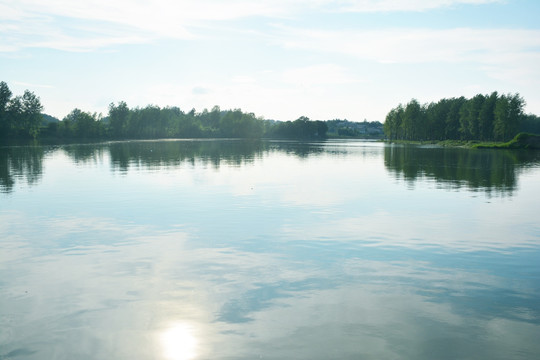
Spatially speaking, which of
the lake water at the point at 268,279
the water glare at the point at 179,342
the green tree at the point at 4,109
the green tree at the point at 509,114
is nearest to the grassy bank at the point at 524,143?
the green tree at the point at 509,114

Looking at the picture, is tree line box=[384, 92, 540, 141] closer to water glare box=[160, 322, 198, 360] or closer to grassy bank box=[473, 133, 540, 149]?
grassy bank box=[473, 133, 540, 149]

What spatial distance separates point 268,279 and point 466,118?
150841 millimetres

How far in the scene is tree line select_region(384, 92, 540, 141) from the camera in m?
126

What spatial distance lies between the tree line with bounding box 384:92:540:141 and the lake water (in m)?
116

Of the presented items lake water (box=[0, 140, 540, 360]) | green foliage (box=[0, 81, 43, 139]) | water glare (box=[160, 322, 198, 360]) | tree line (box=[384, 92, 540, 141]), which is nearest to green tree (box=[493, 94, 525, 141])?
tree line (box=[384, 92, 540, 141])

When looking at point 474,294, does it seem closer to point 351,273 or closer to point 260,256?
point 351,273

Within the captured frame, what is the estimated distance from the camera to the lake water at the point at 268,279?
8.70 m

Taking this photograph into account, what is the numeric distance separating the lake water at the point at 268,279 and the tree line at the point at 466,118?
380ft

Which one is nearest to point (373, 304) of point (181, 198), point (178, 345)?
point (178, 345)

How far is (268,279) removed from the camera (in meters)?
12.3

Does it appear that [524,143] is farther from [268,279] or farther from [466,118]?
[268,279]

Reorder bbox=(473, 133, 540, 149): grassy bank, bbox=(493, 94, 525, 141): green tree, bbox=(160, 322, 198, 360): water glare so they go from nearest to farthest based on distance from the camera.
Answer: bbox=(160, 322, 198, 360): water glare, bbox=(473, 133, 540, 149): grassy bank, bbox=(493, 94, 525, 141): green tree

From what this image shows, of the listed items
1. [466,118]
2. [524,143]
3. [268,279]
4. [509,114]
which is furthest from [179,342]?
[466,118]

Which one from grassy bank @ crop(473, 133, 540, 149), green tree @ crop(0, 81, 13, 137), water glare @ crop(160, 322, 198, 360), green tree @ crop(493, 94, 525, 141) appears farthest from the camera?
green tree @ crop(0, 81, 13, 137)
